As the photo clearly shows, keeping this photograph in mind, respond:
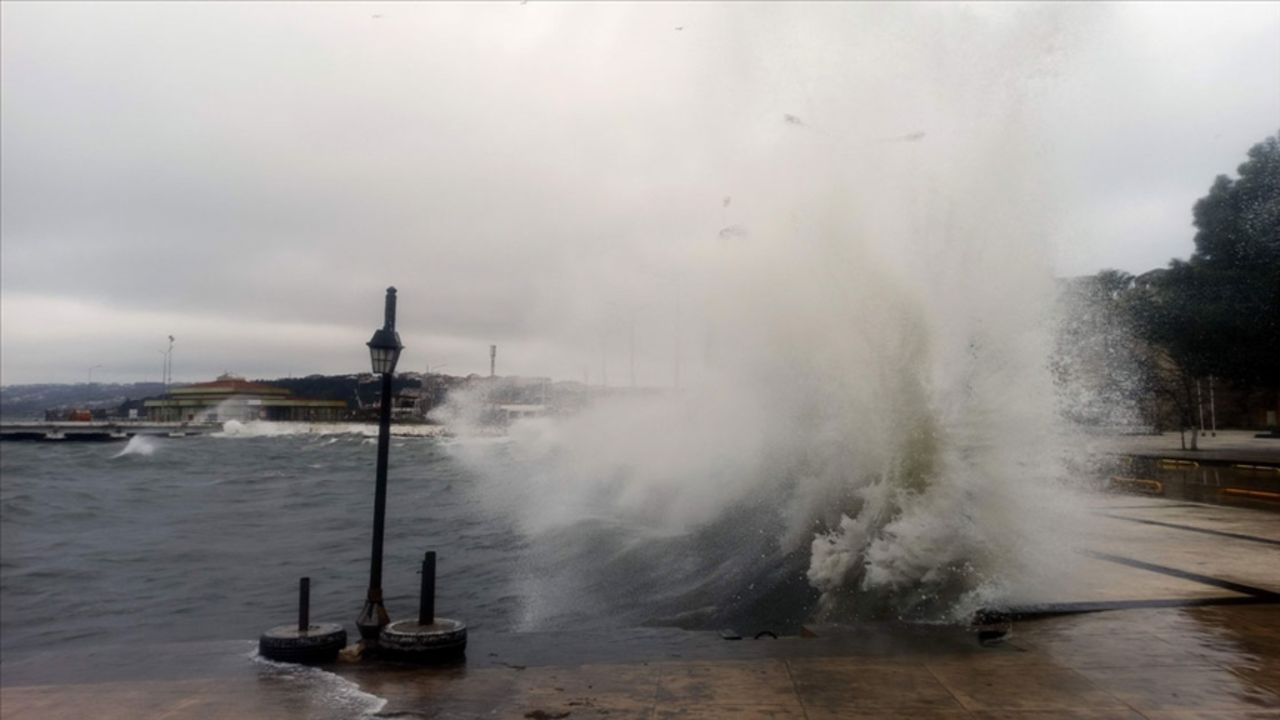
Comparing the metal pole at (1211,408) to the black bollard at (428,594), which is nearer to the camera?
the black bollard at (428,594)

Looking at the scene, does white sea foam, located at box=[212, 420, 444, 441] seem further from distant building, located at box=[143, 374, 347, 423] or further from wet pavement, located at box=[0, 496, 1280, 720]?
wet pavement, located at box=[0, 496, 1280, 720]

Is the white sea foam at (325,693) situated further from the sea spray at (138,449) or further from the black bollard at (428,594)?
the sea spray at (138,449)

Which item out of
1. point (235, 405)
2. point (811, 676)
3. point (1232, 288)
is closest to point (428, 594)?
point (811, 676)

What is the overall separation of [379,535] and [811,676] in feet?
15.2

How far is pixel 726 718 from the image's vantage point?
538 cm

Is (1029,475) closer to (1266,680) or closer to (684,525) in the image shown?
(1266,680)

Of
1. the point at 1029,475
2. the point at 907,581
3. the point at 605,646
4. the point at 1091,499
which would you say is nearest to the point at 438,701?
the point at 605,646

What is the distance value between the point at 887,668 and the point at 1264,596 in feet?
15.3

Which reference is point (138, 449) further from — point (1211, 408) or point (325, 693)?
point (1211, 408)

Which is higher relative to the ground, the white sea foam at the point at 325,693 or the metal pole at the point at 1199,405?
the metal pole at the point at 1199,405

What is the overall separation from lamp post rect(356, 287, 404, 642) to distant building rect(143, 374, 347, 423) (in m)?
146

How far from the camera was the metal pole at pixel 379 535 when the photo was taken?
838 cm

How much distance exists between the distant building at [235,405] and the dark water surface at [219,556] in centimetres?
10582

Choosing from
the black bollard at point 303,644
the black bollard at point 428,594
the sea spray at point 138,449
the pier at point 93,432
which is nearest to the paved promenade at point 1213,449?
the black bollard at point 428,594
